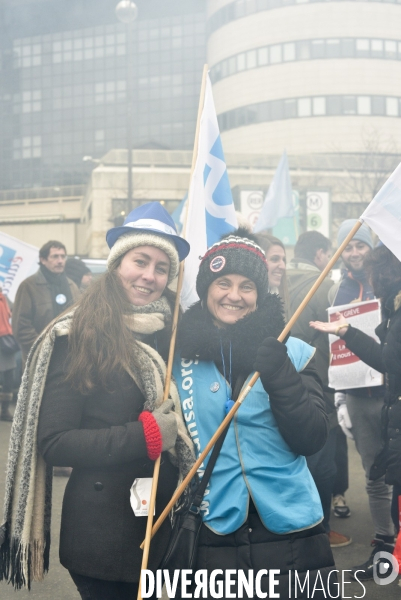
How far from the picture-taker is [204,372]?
8.64 feet

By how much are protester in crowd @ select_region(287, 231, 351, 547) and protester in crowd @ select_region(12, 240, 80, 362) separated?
109 inches

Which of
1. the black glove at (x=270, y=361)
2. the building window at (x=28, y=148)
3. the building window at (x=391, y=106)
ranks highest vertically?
the building window at (x=28, y=148)

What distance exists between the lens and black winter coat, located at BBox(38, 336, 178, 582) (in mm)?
2387

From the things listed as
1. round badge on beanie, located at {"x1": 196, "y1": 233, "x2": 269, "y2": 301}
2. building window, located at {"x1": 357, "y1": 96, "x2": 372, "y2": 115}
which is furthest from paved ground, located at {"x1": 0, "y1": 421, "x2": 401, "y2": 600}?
building window, located at {"x1": 357, "y1": 96, "x2": 372, "y2": 115}

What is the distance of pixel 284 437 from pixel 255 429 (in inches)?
4.1

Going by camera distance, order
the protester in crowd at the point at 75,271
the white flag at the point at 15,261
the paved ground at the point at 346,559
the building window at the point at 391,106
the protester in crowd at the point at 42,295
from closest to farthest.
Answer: the paved ground at the point at 346,559
the protester in crowd at the point at 42,295
the protester in crowd at the point at 75,271
the white flag at the point at 15,261
the building window at the point at 391,106

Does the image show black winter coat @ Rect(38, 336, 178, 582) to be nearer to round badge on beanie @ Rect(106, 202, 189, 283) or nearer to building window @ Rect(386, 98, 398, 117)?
round badge on beanie @ Rect(106, 202, 189, 283)

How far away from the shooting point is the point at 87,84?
69.0m

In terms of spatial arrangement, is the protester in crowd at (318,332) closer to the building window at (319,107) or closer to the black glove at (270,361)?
the black glove at (270,361)

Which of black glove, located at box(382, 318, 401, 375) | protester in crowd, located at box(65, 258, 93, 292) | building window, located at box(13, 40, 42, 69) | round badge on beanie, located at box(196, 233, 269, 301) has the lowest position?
black glove, located at box(382, 318, 401, 375)

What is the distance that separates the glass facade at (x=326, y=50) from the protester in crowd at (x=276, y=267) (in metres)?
45.8

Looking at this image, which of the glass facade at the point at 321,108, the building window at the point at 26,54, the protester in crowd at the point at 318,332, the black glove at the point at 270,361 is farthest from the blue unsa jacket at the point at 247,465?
the building window at the point at 26,54

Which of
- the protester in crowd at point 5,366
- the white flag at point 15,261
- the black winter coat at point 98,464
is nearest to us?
the black winter coat at point 98,464

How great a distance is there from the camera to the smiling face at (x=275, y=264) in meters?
5.13
